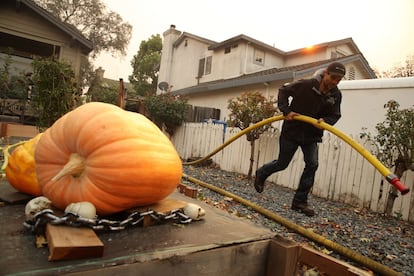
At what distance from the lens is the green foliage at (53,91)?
5.35 m

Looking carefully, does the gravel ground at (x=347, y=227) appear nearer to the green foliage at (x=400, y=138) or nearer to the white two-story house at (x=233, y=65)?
the green foliage at (x=400, y=138)

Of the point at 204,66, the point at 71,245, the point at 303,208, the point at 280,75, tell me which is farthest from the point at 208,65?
the point at 71,245

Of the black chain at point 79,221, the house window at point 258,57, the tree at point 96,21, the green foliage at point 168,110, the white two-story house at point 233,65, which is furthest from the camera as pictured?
the tree at point 96,21

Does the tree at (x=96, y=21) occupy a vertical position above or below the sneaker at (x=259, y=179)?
above

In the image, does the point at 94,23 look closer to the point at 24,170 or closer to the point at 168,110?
the point at 168,110

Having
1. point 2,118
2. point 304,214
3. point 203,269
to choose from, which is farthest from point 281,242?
point 2,118

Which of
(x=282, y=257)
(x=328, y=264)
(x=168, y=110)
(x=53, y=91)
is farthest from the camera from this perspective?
(x=168, y=110)

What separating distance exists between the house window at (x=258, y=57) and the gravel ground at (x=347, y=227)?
13867 mm

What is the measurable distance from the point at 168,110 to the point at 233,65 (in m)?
7.71

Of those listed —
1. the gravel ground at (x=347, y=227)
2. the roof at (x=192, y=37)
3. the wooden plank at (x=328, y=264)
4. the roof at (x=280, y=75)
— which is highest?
the roof at (x=192, y=37)

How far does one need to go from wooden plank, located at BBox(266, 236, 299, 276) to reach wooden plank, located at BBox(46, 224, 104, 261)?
0.71 m

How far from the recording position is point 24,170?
168 centimetres

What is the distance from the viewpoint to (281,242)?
4.13ft

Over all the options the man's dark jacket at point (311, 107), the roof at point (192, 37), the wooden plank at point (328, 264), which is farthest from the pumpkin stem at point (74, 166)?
the roof at point (192, 37)
